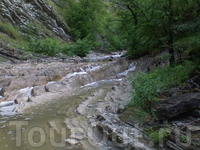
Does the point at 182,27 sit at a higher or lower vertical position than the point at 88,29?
lower

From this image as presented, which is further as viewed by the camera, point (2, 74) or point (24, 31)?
point (24, 31)

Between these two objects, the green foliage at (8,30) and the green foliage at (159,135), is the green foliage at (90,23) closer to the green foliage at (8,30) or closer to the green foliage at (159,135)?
the green foliage at (8,30)

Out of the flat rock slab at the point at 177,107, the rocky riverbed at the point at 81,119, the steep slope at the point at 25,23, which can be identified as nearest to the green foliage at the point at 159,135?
the rocky riverbed at the point at 81,119

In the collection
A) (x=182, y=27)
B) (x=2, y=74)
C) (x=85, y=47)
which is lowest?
(x=2, y=74)

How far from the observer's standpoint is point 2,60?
13.3 metres

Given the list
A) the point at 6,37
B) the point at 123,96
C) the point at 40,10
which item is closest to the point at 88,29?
the point at 40,10

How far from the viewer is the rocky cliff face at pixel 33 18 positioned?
68.7 feet

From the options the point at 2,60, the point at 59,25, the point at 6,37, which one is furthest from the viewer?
the point at 59,25

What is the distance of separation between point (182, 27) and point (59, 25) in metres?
24.7

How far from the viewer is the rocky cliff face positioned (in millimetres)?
20941

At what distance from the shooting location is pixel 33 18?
79.8 feet

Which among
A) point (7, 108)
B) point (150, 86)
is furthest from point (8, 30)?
point (150, 86)

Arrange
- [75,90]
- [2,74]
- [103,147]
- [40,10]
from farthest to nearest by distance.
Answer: [40,10] < [2,74] < [75,90] < [103,147]

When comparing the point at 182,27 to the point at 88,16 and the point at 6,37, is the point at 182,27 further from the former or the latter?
the point at 88,16
